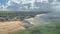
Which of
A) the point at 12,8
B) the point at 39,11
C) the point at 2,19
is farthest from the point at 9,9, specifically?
the point at 39,11

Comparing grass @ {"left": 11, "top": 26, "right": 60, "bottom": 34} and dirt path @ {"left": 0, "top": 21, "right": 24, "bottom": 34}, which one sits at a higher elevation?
dirt path @ {"left": 0, "top": 21, "right": 24, "bottom": 34}

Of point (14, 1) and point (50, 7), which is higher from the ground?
point (14, 1)

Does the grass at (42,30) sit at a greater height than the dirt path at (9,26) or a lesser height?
lesser

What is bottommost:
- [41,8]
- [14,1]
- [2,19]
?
[2,19]

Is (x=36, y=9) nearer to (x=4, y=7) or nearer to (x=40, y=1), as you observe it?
(x=40, y=1)

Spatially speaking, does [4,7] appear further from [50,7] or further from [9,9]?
[50,7]

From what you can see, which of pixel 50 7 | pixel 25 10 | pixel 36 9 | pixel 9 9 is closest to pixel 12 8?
pixel 9 9
